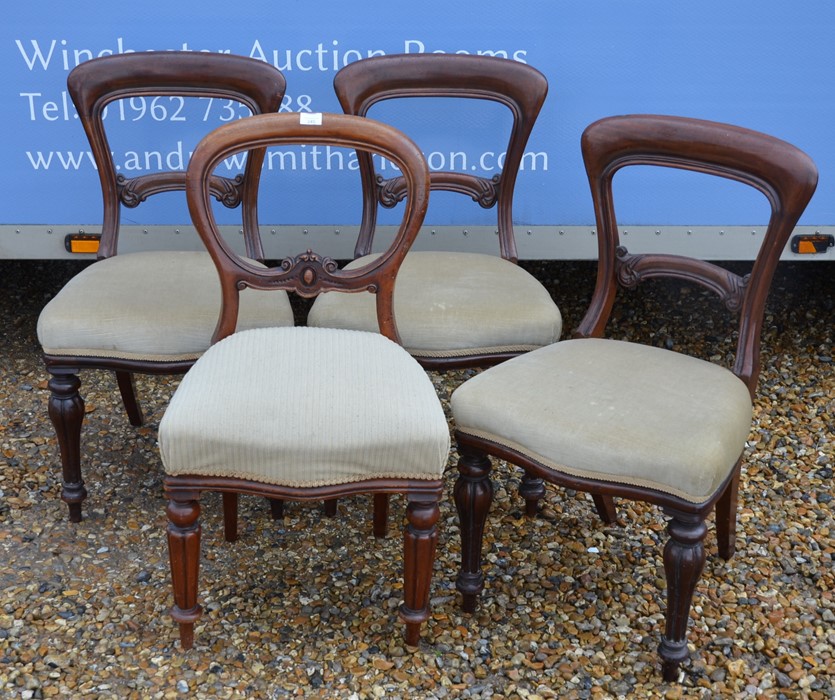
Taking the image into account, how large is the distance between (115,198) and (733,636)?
80.9 inches

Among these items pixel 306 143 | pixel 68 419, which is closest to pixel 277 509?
pixel 68 419

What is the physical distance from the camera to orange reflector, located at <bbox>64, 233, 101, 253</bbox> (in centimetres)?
329

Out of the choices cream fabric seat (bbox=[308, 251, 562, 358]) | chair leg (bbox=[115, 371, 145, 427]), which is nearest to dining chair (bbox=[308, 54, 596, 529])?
cream fabric seat (bbox=[308, 251, 562, 358])

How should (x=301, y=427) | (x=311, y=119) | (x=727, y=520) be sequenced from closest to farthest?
1. (x=301, y=427)
2. (x=311, y=119)
3. (x=727, y=520)

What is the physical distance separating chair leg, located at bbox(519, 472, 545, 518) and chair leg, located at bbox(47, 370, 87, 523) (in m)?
1.22

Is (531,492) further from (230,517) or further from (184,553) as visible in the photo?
(184,553)

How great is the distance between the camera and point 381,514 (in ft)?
8.55

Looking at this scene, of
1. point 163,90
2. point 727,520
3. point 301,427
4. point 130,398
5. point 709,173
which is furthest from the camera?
point 130,398

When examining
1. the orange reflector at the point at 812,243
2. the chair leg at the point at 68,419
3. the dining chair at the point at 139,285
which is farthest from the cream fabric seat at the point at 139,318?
the orange reflector at the point at 812,243

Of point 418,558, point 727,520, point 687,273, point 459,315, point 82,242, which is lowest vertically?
point 727,520

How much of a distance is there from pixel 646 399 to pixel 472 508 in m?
0.47

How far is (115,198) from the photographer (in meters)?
2.87

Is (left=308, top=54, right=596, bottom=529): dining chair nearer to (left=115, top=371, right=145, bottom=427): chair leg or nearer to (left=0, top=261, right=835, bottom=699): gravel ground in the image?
(left=0, top=261, right=835, bottom=699): gravel ground

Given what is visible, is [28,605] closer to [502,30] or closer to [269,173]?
[269,173]
